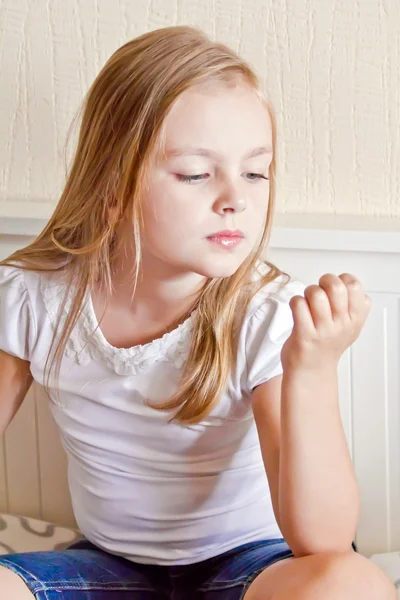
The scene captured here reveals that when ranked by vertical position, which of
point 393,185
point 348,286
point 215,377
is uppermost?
point 393,185

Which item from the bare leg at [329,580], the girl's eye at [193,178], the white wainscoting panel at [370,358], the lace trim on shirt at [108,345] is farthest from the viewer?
the white wainscoting panel at [370,358]

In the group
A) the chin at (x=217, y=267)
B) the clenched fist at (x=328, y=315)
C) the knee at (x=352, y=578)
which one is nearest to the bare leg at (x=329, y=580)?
the knee at (x=352, y=578)

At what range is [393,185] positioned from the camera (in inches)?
44.8

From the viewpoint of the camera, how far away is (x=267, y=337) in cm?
97

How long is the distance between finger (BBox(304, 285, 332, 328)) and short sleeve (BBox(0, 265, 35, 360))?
39cm

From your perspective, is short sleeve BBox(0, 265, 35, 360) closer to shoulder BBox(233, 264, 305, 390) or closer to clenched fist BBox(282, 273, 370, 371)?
shoulder BBox(233, 264, 305, 390)

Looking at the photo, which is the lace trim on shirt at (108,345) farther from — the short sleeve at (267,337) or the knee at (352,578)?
the knee at (352,578)

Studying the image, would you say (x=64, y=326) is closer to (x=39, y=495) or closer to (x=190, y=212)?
(x=190, y=212)

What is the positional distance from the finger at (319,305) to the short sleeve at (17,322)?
39 centimetres

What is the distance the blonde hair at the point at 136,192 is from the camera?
90 cm

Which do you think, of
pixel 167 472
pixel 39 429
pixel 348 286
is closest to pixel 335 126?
pixel 348 286

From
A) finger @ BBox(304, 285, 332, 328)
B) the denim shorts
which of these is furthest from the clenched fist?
the denim shorts

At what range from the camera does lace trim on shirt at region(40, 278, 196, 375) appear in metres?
1.00

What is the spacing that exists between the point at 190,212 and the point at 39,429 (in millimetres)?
519
